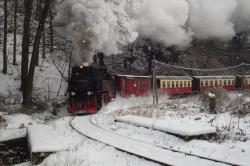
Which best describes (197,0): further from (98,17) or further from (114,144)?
(114,144)

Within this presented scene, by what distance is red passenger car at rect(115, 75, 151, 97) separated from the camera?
2356 centimetres

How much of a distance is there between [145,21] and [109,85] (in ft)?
29.9

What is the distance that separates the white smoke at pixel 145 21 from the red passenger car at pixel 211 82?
4267 mm

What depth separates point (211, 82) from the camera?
3362 cm

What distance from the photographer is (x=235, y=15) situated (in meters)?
37.0

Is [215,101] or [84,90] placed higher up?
[84,90]

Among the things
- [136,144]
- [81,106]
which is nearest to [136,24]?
[81,106]

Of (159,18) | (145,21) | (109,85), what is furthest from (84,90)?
(159,18)

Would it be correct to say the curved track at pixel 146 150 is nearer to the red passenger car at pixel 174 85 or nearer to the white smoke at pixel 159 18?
the red passenger car at pixel 174 85

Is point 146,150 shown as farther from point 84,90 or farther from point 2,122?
point 84,90

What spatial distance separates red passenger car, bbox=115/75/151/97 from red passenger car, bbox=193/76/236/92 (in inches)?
284

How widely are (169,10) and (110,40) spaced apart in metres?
6.82

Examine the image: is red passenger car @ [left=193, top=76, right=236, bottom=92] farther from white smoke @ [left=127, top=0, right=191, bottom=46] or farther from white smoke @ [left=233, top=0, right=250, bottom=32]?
white smoke @ [left=233, top=0, right=250, bottom=32]

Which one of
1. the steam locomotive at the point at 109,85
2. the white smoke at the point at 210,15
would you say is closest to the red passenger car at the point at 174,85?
the steam locomotive at the point at 109,85
